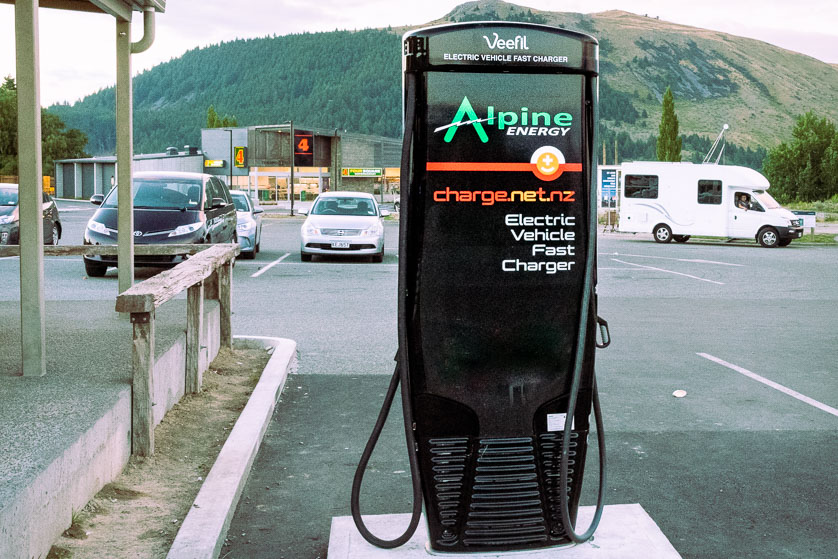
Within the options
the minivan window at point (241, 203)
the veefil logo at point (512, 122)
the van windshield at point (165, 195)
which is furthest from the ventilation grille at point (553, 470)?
the minivan window at point (241, 203)

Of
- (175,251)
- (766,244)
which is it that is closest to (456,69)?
(175,251)

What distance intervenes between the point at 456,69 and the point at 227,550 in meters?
2.21

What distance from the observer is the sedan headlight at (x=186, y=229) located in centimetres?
1524

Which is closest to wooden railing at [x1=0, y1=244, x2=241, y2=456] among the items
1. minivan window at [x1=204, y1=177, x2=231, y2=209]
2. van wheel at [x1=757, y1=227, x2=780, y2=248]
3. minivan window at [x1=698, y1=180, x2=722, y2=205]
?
minivan window at [x1=204, y1=177, x2=231, y2=209]

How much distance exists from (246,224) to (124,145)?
504 inches

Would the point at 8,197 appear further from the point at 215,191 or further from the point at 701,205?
the point at 701,205

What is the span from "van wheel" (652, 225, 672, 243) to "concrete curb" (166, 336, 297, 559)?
86.5ft

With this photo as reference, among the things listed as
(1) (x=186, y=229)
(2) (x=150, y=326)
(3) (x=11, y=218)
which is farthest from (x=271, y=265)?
(2) (x=150, y=326)

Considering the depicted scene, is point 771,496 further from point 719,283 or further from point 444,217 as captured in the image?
point 719,283

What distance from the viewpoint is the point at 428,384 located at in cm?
372

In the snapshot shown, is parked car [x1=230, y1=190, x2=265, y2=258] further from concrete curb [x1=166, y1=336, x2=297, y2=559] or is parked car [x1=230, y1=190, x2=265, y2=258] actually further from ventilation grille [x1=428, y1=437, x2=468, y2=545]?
ventilation grille [x1=428, y1=437, x2=468, y2=545]

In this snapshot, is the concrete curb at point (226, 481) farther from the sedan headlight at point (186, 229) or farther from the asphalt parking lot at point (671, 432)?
the sedan headlight at point (186, 229)

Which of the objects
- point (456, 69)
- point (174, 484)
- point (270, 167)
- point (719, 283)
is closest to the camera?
point (456, 69)

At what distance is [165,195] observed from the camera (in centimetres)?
1628
